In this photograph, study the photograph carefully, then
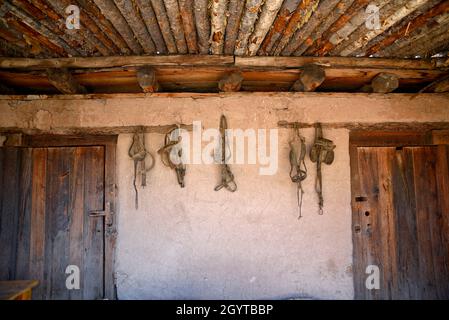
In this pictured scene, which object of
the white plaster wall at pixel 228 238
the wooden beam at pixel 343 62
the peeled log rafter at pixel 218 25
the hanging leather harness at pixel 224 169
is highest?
the peeled log rafter at pixel 218 25

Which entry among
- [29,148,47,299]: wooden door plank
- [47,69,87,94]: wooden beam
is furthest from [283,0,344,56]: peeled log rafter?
[29,148,47,299]: wooden door plank

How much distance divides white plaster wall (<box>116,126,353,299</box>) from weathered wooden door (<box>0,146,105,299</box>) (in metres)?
0.30

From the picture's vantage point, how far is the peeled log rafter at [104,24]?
2138 mm

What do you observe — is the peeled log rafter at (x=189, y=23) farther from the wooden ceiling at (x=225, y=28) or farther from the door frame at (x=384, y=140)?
the door frame at (x=384, y=140)

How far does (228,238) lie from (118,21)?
209 centimetres

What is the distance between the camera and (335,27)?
244 cm

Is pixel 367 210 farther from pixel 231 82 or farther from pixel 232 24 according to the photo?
pixel 232 24

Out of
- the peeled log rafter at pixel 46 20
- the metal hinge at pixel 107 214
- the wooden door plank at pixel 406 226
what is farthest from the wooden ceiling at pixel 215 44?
the metal hinge at pixel 107 214

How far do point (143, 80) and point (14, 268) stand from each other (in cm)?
223

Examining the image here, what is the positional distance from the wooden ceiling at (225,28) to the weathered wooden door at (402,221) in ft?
3.69

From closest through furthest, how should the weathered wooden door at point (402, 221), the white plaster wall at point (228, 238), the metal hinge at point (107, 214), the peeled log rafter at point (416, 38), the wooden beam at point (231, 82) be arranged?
1. the peeled log rafter at point (416, 38)
2. the wooden beam at point (231, 82)
3. the white plaster wall at point (228, 238)
4. the metal hinge at point (107, 214)
5. the weathered wooden door at point (402, 221)

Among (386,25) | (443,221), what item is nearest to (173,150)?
(386,25)

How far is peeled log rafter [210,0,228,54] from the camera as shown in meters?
2.11

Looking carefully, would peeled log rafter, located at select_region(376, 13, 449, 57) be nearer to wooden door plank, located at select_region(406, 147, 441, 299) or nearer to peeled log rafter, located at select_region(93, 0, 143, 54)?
wooden door plank, located at select_region(406, 147, 441, 299)
